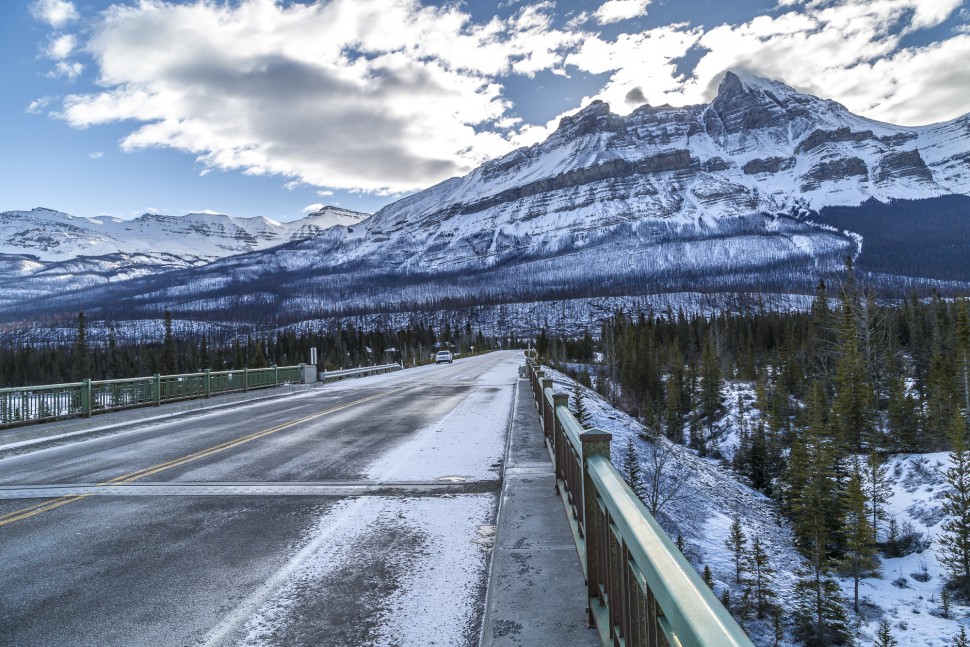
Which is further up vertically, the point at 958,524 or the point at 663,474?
the point at 663,474

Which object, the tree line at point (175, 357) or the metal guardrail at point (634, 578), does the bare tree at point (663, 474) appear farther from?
the tree line at point (175, 357)

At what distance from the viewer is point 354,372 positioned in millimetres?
37688

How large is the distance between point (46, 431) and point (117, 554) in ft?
35.2

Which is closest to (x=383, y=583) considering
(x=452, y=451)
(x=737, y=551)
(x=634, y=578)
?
(x=634, y=578)

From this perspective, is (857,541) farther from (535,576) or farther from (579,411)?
(535,576)

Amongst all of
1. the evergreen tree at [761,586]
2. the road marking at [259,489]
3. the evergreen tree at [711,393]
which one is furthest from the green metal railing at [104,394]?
the evergreen tree at [711,393]

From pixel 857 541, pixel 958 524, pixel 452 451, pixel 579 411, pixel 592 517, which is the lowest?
pixel 857 541

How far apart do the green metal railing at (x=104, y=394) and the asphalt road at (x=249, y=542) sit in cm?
342

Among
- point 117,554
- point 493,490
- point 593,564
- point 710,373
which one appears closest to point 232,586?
point 117,554

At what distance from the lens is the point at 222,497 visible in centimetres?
732

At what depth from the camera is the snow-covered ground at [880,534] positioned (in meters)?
22.0

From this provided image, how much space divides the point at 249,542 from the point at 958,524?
30.6 meters

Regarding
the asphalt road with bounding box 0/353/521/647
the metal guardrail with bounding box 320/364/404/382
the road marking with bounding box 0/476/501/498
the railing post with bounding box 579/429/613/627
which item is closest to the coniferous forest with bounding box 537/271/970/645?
the road marking with bounding box 0/476/501/498

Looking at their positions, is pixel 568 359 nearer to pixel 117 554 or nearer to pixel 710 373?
pixel 710 373
